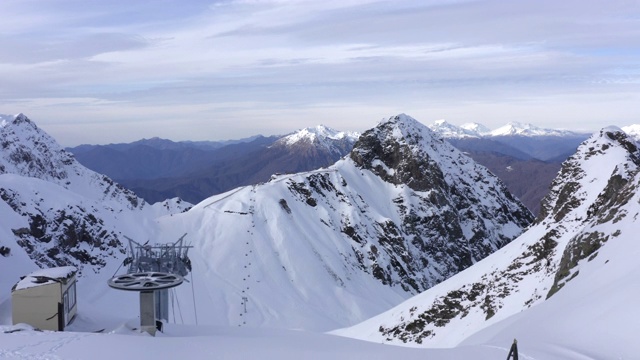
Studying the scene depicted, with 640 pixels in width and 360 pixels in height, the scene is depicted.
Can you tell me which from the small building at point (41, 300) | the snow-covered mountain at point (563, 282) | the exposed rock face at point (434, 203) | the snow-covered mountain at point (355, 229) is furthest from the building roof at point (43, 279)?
the exposed rock face at point (434, 203)

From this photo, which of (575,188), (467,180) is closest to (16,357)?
(575,188)

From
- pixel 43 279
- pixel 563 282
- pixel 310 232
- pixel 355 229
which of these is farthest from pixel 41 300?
pixel 355 229

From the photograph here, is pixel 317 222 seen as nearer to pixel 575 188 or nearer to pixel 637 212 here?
pixel 575 188

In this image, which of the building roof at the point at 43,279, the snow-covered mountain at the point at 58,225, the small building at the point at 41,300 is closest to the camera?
the small building at the point at 41,300

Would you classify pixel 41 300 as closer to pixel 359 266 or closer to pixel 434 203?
pixel 359 266

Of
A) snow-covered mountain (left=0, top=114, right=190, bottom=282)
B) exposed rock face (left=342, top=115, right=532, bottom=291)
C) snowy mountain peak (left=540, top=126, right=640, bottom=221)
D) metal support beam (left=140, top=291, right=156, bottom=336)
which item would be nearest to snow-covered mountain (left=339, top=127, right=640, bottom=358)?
snowy mountain peak (left=540, top=126, right=640, bottom=221)

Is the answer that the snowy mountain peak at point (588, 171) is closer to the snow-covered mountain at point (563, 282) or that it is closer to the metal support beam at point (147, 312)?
the snow-covered mountain at point (563, 282)
